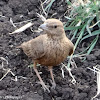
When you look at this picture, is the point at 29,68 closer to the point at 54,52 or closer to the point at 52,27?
the point at 54,52

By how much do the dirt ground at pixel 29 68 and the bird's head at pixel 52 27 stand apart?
91 cm

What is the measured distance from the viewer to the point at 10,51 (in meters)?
5.47

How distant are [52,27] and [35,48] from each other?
49 centimetres

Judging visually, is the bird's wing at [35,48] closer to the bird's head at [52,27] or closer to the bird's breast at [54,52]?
the bird's breast at [54,52]

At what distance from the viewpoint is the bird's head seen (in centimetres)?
459

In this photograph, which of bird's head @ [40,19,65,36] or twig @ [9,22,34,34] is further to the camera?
twig @ [9,22,34,34]

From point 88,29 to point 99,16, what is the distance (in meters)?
0.37

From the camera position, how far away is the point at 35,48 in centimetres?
481

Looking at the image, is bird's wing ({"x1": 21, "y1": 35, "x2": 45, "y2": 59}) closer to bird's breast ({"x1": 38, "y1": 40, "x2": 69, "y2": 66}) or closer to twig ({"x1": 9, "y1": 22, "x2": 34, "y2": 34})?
bird's breast ({"x1": 38, "y1": 40, "x2": 69, "y2": 66})

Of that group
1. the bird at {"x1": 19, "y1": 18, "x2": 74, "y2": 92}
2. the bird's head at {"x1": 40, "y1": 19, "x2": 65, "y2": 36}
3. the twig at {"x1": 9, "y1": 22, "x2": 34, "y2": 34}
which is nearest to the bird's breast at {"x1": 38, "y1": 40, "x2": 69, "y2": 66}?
the bird at {"x1": 19, "y1": 18, "x2": 74, "y2": 92}

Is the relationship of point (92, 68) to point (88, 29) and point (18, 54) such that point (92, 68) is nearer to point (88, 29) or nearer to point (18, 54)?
point (88, 29)

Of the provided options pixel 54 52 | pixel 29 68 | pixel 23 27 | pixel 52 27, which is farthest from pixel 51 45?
pixel 23 27

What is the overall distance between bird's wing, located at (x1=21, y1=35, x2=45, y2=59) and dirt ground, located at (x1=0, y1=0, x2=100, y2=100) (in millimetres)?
364

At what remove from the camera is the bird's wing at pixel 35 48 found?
4.67 metres
